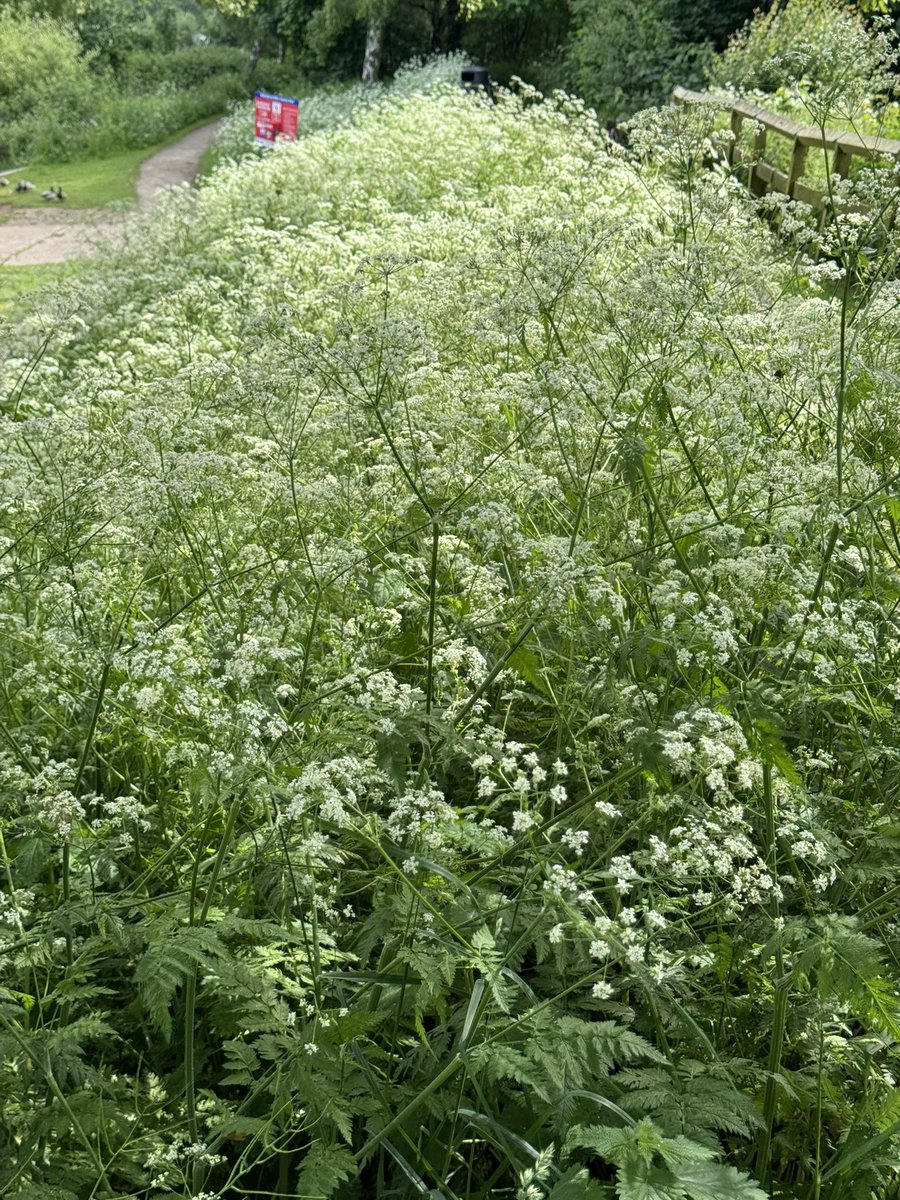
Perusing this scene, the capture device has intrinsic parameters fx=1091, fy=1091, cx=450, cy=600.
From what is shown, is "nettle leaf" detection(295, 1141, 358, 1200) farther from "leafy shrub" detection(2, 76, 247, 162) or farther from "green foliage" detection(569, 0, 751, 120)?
"leafy shrub" detection(2, 76, 247, 162)

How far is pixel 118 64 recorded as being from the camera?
37.5 meters

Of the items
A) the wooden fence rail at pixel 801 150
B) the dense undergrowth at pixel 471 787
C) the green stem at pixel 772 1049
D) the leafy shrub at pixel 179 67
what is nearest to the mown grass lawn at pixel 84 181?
the wooden fence rail at pixel 801 150

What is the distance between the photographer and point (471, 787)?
3824mm

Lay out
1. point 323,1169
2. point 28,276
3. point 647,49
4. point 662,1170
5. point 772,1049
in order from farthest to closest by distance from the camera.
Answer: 1. point 647,49
2. point 28,276
3. point 772,1049
4. point 323,1169
5. point 662,1170

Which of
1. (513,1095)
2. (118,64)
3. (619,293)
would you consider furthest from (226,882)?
(118,64)

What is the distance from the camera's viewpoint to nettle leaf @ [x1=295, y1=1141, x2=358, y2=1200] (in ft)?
6.80

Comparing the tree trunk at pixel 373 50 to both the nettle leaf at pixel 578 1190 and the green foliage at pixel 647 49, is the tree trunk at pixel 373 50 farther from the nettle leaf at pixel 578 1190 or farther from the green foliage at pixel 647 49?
the nettle leaf at pixel 578 1190

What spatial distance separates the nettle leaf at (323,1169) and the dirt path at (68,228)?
1095cm

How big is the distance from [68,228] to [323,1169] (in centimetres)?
1669

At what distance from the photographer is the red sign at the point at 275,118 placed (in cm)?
1570

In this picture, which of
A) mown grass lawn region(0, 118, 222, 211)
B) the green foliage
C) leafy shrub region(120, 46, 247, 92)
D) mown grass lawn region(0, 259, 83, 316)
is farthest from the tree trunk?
mown grass lawn region(0, 259, 83, 316)

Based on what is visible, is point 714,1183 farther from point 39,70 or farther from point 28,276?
point 39,70

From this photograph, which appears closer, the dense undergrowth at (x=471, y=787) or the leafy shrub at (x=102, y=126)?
the dense undergrowth at (x=471, y=787)

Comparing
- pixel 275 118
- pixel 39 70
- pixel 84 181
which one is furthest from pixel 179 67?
pixel 275 118
